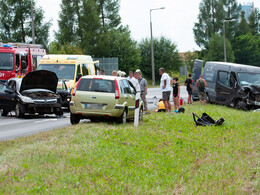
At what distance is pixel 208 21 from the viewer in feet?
271

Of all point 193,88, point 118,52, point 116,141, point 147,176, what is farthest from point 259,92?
point 118,52

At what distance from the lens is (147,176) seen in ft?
24.2

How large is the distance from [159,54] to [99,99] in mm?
53505

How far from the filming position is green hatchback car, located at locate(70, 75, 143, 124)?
13297 millimetres

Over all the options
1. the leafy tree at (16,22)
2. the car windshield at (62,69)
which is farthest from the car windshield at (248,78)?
the leafy tree at (16,22)

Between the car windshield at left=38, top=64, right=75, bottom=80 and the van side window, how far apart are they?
25.1 ft

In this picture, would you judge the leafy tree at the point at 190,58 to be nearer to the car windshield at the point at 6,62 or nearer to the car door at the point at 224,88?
the car door at the point at 224,88

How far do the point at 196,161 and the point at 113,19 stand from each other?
5786 centimetres

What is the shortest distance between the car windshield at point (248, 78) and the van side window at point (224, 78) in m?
0.65

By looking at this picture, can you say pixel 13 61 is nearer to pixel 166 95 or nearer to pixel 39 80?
pixel 39 80

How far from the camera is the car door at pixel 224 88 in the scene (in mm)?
23008

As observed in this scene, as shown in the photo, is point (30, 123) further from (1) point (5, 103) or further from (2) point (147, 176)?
(2) point (147, 176)

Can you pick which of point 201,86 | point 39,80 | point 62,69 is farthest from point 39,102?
point 201,86

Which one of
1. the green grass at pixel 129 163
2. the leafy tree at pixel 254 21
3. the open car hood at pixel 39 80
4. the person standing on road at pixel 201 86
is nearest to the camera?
the green grass at pixel 129 163
